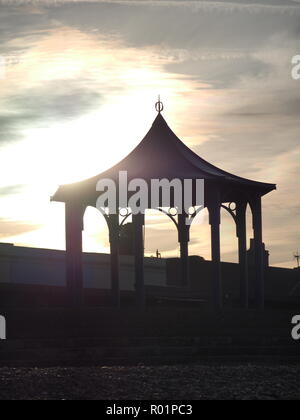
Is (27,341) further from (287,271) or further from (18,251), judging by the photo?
(287,271)

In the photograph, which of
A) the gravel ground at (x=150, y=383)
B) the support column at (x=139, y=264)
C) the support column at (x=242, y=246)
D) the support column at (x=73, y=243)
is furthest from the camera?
the support column at (x=242, y=246)

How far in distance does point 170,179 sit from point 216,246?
267 centimetres

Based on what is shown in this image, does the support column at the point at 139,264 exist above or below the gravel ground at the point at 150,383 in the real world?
above

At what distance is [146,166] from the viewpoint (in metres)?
31.8

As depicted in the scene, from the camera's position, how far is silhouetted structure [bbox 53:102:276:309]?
103 feet

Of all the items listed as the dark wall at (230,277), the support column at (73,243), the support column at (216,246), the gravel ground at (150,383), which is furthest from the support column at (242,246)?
the dark wall at (230,277)

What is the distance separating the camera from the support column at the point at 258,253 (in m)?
33.9

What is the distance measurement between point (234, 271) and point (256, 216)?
31440mm

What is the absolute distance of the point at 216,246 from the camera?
1261 inches

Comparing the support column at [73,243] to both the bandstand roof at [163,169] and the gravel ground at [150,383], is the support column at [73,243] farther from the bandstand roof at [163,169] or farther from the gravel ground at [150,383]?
the gravel ground at [150,383]

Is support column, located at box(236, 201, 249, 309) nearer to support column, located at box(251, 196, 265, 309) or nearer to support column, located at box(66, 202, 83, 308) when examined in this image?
support column, located at box(251, 196, 265, 309)

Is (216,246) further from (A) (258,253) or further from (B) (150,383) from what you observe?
(B) (150,383)
